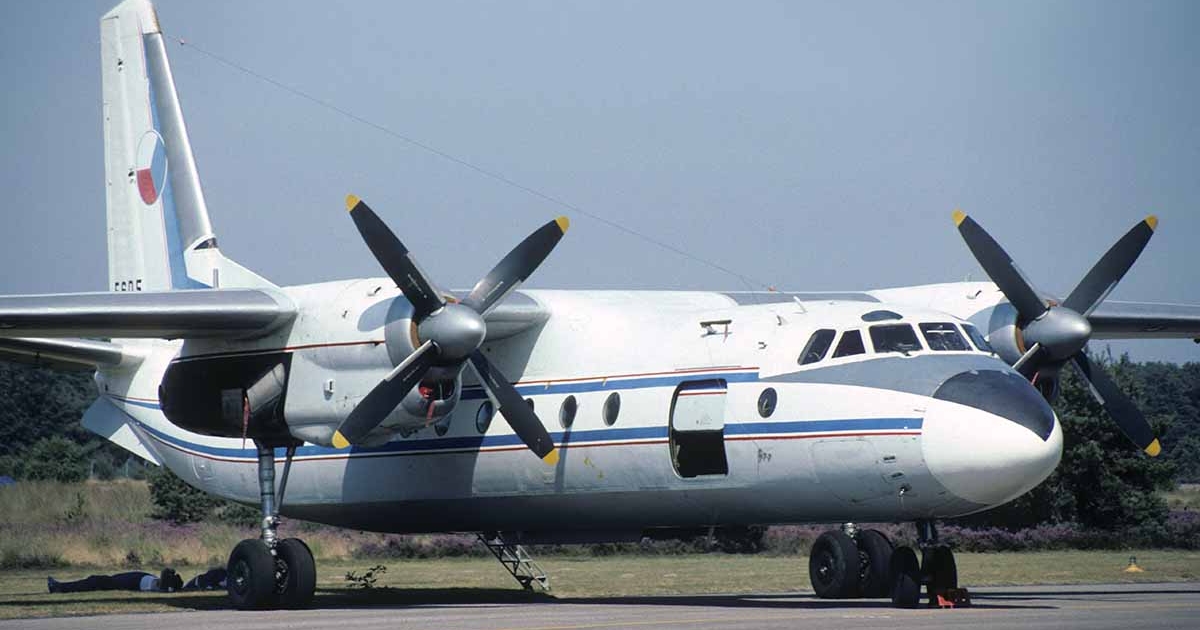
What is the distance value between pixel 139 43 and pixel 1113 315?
1376cm

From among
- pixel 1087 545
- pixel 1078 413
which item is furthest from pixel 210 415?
pixel 1078 413

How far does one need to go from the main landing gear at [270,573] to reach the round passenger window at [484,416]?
2.42 meters

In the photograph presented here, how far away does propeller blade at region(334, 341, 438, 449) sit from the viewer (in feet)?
53.9

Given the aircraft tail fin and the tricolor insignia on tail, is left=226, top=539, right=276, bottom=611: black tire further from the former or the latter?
the tricolor insignia on tail

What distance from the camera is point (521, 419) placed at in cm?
1722

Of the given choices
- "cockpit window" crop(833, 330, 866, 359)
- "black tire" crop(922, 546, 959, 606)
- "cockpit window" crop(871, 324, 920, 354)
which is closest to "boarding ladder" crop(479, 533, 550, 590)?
"cockpit window" crop(833, 330, 866, 359)

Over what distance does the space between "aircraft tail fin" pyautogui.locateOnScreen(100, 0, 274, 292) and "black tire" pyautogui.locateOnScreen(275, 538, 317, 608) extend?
4461 millimetres

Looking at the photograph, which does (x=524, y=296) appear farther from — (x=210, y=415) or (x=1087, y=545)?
(x=1087, y=545)

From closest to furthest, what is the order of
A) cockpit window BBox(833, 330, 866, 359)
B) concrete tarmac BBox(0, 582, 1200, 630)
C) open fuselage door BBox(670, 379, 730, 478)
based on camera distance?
concrete tarmac BBox(0, 582, 1200, 630) < cockpit window BBox(833, 330, 866, 359) < open fuselage door BBox(670, 379, 730, 478)

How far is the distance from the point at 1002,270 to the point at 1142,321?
3973mm

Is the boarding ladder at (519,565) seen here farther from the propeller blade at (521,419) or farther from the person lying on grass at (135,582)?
the person lying on grass at (135,582)

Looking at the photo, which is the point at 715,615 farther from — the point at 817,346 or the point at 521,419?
the point at 521,419

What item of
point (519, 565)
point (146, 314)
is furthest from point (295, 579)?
point (519, 565)

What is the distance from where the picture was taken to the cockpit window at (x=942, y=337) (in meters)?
15.3
